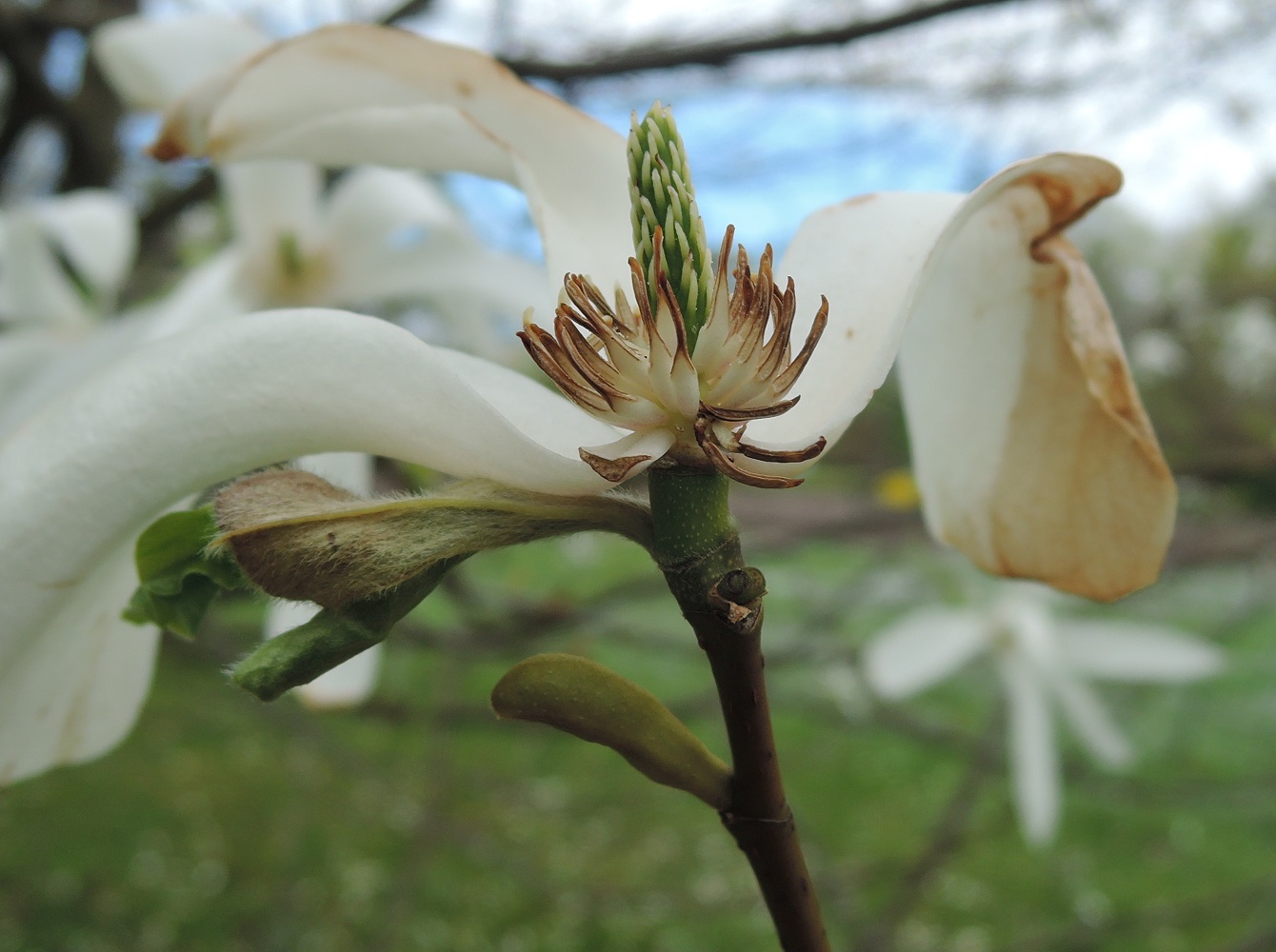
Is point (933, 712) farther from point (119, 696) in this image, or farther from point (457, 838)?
point (119, 696)

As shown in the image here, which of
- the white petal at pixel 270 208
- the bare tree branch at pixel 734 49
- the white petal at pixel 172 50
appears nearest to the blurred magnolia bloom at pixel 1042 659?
the bare tree branch at pixel 734 49

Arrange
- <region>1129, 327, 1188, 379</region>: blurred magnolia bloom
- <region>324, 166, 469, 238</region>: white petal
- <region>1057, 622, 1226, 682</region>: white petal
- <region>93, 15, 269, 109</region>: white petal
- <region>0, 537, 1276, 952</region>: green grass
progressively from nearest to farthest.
A: <region>93, 15, 269, 109</region>: white petal < <region>324, 166, 469, 238</region>: white petal < <region>1057, 622, 1226, 682</region>: white petal < <region>0, 537, 1276, 952</region>: green grass < <region>1129, 327, 1188, 379</region>: blurred magnolia bloom

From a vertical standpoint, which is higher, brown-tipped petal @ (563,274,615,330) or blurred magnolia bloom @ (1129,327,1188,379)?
brown-tipped petal @ (563,274,615,330)

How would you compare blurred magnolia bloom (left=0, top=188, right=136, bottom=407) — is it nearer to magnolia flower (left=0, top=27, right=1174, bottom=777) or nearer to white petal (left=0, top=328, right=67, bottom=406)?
white petal (left=0, top=328, right=67, bottom=406)

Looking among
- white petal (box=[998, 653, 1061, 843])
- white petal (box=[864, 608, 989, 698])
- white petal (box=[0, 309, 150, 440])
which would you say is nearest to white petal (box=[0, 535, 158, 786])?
white petal (box=[0, 309, 150, 440])

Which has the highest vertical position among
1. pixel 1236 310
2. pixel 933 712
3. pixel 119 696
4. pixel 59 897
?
pixel 119 696

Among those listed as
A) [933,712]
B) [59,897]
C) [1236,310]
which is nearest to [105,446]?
[59,897]

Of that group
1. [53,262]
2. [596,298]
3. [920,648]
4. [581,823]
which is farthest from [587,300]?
[581,823]
